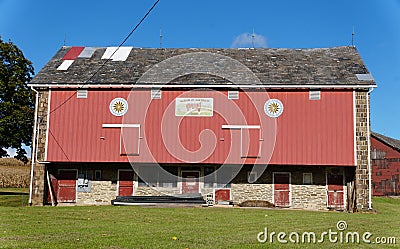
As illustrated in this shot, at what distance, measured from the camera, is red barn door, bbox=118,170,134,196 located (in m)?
21.9

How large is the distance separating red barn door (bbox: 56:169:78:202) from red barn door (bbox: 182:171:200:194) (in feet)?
16.4

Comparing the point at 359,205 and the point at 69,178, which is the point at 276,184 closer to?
the point at 359,205

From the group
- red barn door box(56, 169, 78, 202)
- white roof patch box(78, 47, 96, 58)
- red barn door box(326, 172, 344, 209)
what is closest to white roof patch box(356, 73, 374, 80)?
red barn door box(326, 172, 344, 209)

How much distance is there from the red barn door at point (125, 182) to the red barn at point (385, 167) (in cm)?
2221

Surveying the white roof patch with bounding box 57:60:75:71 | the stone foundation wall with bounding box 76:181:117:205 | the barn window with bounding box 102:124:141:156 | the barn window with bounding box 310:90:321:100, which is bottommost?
the stone foundation wall with bounding box 76:181:117:205

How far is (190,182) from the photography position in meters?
22.0

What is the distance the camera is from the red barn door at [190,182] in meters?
21.9

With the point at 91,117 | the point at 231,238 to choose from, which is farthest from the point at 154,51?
the point at 231,238

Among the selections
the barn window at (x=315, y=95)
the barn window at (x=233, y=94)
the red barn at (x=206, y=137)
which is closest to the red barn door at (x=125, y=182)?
the red barn at (x=206, y=137)

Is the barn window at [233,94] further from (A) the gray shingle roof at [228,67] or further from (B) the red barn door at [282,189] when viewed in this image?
(B) the red barn door at [282,189]

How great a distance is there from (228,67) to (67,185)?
9.45 m

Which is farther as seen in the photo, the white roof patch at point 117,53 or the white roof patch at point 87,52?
the white roof patch at point 87,52

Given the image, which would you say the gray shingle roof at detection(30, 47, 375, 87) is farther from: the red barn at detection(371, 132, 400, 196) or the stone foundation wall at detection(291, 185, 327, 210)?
the red barn at detection(371, 132, 400, 196)

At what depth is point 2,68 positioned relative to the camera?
95.3 ft
